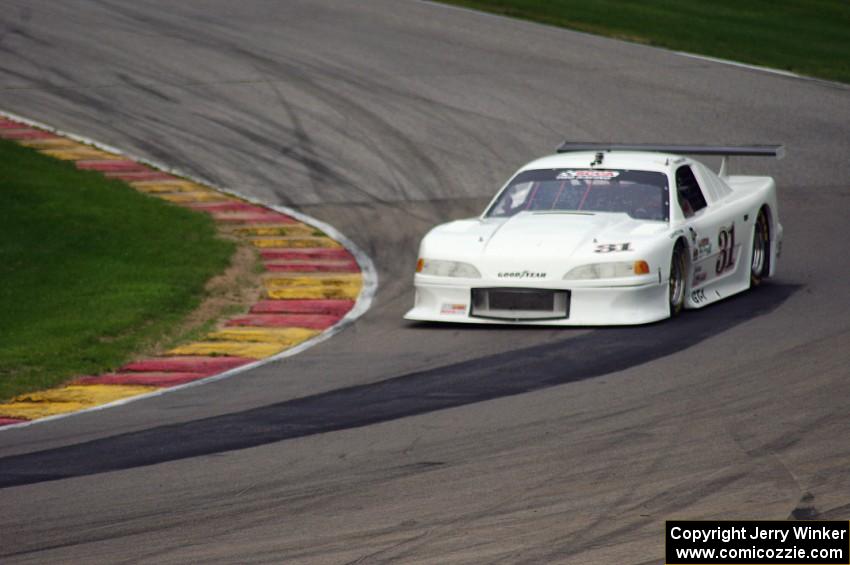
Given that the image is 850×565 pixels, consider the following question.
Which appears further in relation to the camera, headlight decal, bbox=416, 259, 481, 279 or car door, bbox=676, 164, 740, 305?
car door, bbox=676, 164, 740, 305

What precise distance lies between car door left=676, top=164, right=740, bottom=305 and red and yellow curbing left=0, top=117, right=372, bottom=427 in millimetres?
2956

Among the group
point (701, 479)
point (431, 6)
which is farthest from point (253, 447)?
point (431, 6)

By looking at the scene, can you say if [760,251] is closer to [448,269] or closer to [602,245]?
[602,245]

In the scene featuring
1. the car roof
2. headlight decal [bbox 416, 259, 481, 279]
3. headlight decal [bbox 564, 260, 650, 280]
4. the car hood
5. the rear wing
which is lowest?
headlight decal [bbox 416, 259, 481, 279]

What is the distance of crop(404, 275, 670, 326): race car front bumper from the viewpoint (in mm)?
11258

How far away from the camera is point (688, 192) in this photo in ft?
41.4

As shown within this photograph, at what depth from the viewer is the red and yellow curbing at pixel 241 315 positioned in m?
10.2

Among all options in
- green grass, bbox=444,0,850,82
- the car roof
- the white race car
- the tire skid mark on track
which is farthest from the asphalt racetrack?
green grass, bbox=444,0,850,82

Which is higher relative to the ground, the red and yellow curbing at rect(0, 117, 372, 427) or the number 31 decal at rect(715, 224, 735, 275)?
the number 31 decal at rect(715, 224, 735, 275)

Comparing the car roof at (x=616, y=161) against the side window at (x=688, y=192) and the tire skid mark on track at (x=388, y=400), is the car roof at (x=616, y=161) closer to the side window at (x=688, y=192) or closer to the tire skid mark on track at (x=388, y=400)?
the side window at (x=688, y=192)

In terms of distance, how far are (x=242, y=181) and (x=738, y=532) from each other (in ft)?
42.8

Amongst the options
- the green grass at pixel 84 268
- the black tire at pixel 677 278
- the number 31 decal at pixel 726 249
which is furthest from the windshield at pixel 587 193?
the green grass at pixel 84 268

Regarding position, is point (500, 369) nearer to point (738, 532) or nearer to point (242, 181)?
point (738, 532)

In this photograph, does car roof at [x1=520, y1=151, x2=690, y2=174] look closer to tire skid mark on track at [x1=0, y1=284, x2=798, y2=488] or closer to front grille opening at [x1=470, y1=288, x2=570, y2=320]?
tire skid mark on track at [x1=0, y1=284, x2=798, y2=488]
